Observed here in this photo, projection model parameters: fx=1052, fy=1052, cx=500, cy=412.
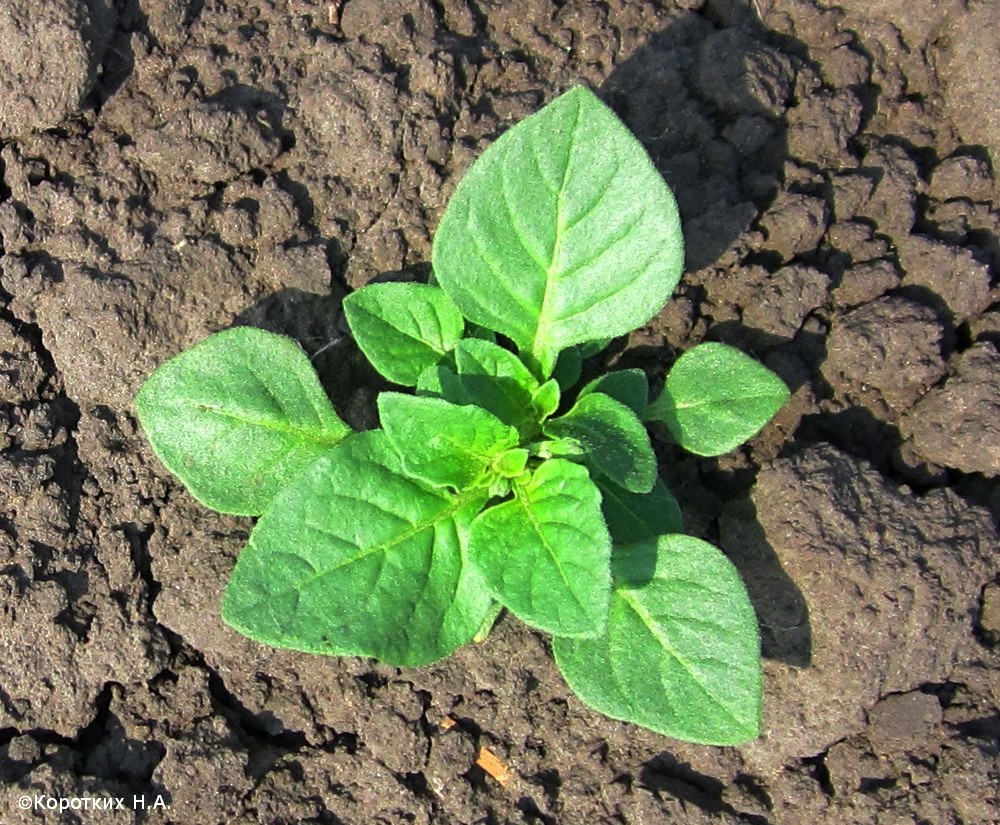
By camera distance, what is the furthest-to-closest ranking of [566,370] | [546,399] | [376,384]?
[376,384]
[566,370]
[546,399]

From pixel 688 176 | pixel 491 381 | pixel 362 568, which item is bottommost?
pixel 362 568

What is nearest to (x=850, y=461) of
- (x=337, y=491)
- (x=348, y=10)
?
(x=337, y=491)

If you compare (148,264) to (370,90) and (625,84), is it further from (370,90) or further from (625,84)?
(625,84)

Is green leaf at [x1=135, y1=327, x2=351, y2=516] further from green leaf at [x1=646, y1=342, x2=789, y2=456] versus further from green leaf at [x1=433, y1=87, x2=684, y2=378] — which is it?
green leaf at [x1=646, y1=342, x2=789, y2=456]

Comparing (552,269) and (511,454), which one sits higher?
(552,269)

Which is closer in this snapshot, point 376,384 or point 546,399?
point 546,399

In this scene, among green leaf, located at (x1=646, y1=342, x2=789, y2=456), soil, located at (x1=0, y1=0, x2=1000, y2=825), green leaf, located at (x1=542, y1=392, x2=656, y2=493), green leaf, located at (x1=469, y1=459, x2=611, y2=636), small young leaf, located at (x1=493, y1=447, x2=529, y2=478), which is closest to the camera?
green leaf, located at (x1=469, y1=459, x2=611, y2=636)

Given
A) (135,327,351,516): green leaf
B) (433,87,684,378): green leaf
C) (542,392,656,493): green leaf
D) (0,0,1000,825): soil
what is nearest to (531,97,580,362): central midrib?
(433,87,684,378): green leaf

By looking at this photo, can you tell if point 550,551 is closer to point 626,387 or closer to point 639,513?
point 639,513

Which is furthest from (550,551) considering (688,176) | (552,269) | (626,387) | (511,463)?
(688,176)
